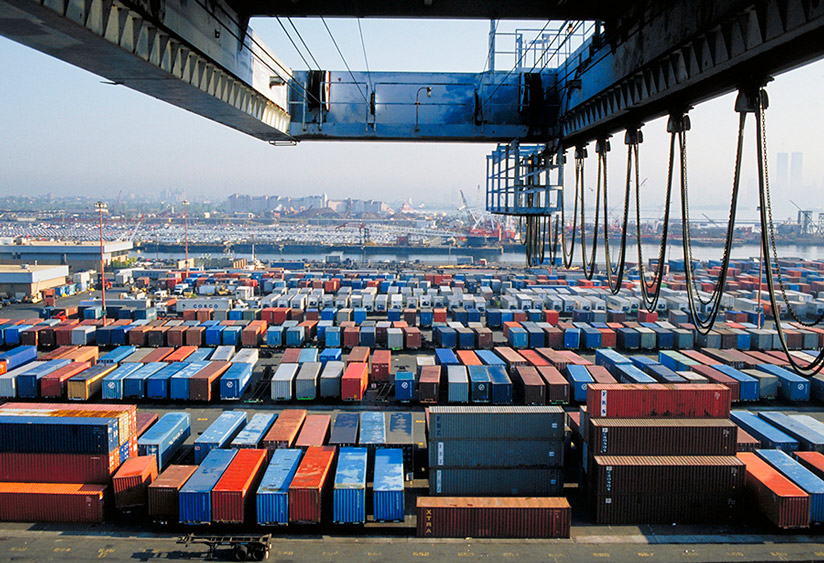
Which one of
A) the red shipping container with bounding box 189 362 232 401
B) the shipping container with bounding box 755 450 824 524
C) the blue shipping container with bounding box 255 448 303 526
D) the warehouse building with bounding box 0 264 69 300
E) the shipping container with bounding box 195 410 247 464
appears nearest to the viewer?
the blue shipping container with bounding box 255 448 303 526

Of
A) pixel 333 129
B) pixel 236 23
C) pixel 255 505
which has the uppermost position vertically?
pixel 236 23

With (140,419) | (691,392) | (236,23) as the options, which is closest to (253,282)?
(140,419)

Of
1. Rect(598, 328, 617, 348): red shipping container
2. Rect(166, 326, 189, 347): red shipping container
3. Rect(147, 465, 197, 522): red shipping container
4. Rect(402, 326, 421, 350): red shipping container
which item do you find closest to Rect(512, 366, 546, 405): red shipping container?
Rect(402, 326, 421, 350): red shipping container

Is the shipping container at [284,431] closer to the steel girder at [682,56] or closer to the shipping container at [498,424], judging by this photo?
the shipping container at [498,424]

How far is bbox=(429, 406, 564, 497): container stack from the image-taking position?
17.8m

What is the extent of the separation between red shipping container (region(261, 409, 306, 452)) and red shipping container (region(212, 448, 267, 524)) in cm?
142

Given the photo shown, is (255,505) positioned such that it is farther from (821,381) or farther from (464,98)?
(821,381)

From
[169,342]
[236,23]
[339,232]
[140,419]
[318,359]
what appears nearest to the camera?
[236,23]

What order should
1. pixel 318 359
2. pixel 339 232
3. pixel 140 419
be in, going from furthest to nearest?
pixel 339 232
pixel 318 359
pixel 140 419

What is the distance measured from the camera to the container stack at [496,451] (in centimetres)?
1781

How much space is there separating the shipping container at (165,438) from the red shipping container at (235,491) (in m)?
3.22

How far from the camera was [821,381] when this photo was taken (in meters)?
26.9

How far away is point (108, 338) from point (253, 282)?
76.1 feet

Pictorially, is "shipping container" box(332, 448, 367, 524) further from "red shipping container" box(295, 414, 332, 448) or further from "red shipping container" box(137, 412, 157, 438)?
"red shipping container" box(137, 412, 157, 438)
